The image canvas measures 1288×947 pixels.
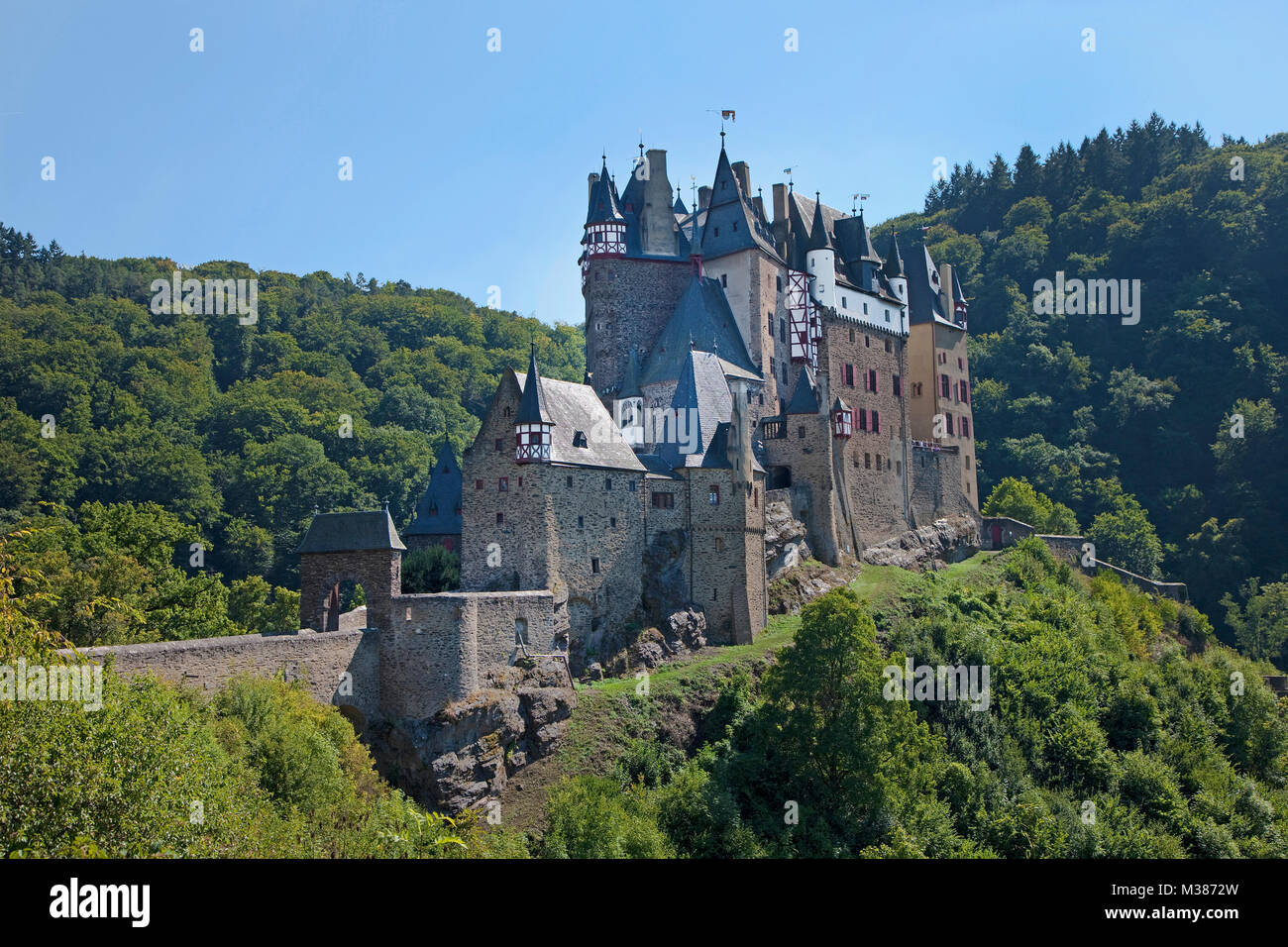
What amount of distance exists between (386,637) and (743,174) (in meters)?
33.4

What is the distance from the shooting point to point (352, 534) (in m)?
37.0

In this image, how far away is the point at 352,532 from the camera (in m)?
37.0

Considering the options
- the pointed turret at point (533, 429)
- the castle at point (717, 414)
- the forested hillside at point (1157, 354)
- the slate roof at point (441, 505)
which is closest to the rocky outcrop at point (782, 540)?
the castle at point (717, 414)

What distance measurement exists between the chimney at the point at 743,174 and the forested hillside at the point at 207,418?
98.9 feet

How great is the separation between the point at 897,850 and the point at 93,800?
2344 cm

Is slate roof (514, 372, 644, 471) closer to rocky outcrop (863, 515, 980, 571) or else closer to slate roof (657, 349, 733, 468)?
slate roof (657, 349, 733, 468)

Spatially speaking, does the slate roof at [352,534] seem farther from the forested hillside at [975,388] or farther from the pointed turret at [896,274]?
the pointed turret at [896,274]

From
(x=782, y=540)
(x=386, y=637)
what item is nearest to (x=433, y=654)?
(x=386, y=637)

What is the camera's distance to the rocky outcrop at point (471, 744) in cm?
3441

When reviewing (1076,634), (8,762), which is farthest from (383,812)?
(1076,634)

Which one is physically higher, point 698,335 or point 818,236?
point 818,236

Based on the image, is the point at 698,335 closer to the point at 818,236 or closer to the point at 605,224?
the point at 605,224
